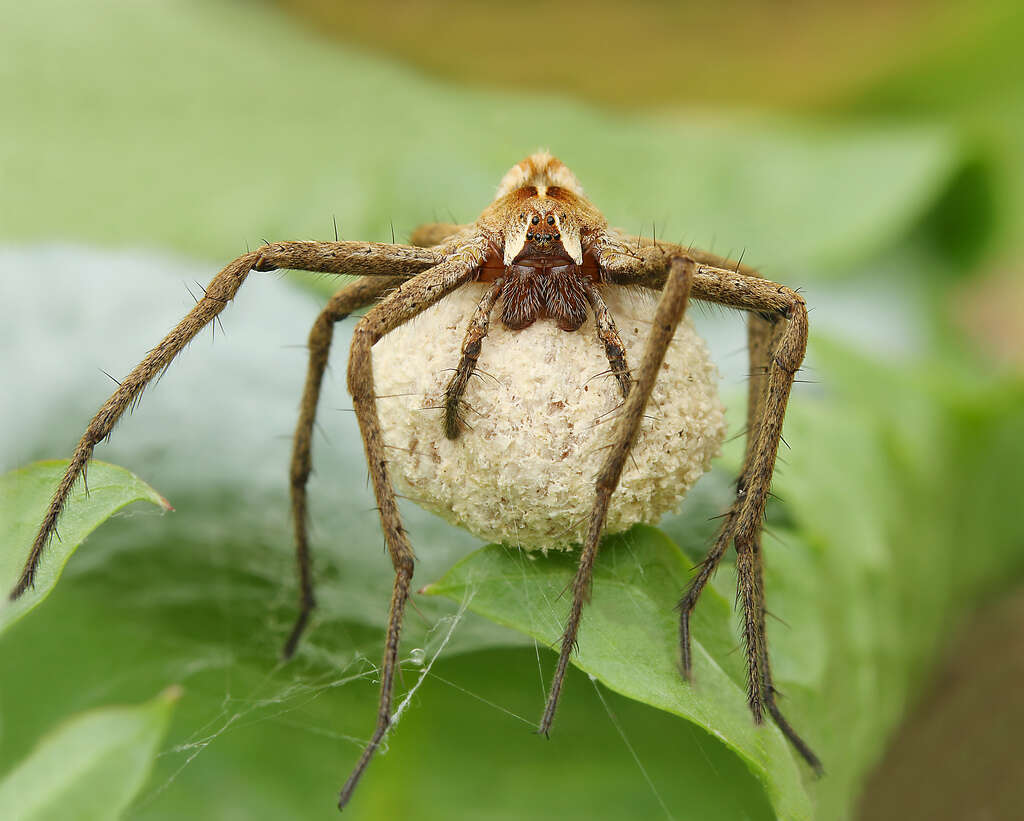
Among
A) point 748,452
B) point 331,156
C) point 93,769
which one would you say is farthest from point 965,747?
point 331,156

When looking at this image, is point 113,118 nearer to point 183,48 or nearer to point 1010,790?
point 183,48

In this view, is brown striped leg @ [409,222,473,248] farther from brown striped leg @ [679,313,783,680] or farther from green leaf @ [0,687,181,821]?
green leaf @ [0,687,181,821]

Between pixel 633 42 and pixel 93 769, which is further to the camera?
pixel 633 42

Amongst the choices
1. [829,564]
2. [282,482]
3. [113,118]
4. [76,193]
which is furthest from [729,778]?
[113,118]

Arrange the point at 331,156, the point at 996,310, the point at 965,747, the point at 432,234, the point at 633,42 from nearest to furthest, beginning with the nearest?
the point at 432,234 → the point at 965,747 → the point at 331,156 → the point at 996,310 → the point at 633,42

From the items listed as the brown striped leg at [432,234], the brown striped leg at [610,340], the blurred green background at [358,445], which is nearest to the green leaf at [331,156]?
the blurred green background at [358,445]

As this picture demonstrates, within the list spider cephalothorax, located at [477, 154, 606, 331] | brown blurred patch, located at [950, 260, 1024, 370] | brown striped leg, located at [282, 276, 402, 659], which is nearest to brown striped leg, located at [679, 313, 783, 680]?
spider cephalothorax, located at [477, 154, 606, 331]

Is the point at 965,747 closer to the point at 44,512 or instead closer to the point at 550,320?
the point at 550,320
